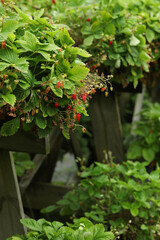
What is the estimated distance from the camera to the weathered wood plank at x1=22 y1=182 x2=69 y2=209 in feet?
11.6

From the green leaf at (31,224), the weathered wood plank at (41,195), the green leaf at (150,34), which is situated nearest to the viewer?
the green leaf at (31,224)

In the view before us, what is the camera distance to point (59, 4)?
2672 mm

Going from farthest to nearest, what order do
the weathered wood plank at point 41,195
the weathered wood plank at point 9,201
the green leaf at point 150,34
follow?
the weathered wood plank at point 41,195 → the green leaf at point 150,34 → the weathered wood plank at point 9,201

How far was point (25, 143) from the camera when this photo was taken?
1939 millimetres

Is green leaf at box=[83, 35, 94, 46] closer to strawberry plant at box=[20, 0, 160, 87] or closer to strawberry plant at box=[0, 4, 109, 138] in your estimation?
strawberry plant at box=[20, 0, 160, 87]

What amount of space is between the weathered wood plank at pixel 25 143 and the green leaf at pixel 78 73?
16.4 inches

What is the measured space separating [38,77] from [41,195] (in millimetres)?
2159

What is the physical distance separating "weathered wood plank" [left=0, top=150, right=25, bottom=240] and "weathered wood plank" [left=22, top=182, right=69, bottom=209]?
51.8 inches

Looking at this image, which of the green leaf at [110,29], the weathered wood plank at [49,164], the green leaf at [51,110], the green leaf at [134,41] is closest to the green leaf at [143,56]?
the green leaf at [134,41]

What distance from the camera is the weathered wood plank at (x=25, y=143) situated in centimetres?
192

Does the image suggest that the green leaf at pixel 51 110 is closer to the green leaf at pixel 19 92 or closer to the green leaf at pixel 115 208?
the green leaf at pixel 19 92

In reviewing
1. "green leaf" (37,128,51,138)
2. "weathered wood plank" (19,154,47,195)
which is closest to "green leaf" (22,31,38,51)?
"green leaf" (37,128,51,138)

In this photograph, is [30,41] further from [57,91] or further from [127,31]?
[127,31]

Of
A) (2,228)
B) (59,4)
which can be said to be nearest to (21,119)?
(2,228)
